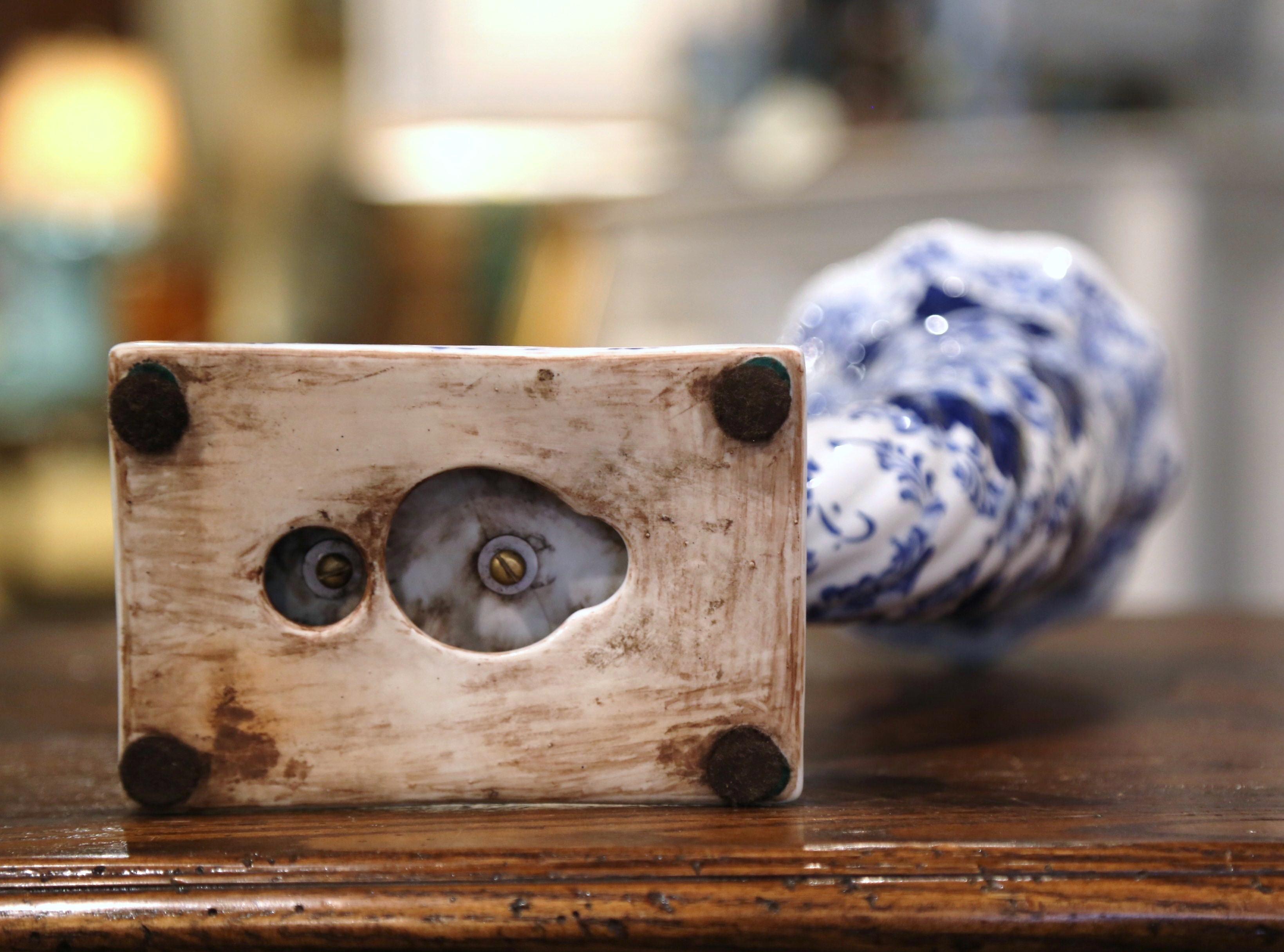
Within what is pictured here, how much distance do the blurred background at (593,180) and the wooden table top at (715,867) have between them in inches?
17.6

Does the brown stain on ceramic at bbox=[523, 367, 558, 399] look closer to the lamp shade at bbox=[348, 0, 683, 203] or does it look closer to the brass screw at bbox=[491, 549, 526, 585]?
the brass screw at bbox=[491, 549, 526, 585]

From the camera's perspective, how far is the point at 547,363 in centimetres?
36

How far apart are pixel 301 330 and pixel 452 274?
40 cm

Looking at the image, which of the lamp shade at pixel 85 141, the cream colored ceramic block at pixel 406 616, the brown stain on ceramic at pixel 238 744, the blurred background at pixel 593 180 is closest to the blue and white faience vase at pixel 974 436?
the cream colored ceramic block at pixel 406 616

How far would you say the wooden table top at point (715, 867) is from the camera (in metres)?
0.31

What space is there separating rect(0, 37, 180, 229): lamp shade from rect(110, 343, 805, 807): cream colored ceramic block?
2190mm

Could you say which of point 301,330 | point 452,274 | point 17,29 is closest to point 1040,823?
point 452,274

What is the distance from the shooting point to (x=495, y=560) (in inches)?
14.9

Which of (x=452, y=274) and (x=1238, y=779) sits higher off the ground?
(x=452, y=274)

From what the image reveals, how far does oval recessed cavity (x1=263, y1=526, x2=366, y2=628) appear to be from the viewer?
1.23ft

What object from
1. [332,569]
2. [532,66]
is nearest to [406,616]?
[332,569]

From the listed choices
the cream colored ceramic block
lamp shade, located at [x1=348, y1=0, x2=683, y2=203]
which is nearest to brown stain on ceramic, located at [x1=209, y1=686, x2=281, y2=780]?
the cream colored ceramic block

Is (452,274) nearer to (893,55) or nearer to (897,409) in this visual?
(893,55)

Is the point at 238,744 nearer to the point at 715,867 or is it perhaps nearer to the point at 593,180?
the point at 715,867
